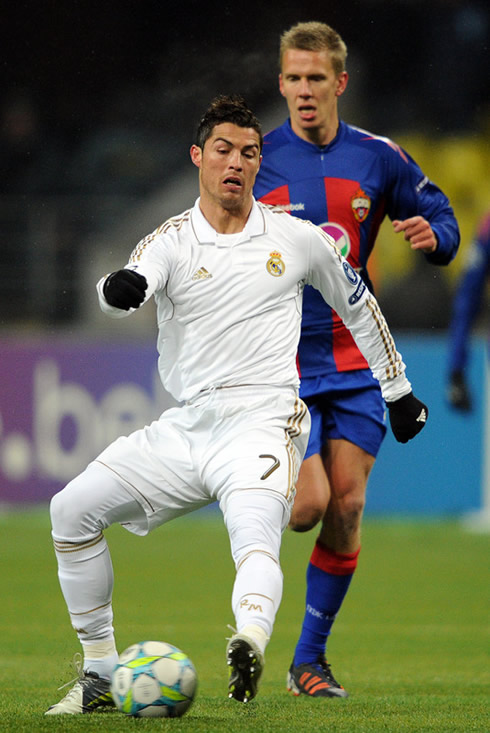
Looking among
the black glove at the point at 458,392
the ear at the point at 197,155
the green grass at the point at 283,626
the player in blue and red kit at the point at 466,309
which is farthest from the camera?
the black glove at the point at 458,392

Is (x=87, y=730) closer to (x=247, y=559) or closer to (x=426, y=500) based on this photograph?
(x=247, y=559)

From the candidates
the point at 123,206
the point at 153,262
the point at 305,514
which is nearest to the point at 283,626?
the point at 305,514

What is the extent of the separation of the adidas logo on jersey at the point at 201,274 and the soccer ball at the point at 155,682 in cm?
119

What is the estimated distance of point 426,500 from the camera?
37.8 feet

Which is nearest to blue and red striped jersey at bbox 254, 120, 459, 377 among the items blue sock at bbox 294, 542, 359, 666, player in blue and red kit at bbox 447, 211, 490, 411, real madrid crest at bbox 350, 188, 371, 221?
real madrid crest at bbox 350, 188, 371, 221

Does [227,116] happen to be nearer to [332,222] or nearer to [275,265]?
[275,265]

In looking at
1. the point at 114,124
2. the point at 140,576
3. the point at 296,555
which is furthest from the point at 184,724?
the point at 114,124

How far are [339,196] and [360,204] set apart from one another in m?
0.09

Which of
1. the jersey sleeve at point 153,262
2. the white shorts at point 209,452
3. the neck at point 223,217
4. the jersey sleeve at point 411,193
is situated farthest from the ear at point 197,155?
the jersey sleeve at point 411,193

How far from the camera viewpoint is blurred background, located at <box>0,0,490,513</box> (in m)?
11.3

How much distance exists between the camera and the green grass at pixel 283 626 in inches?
166

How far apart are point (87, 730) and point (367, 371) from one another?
2.25 m

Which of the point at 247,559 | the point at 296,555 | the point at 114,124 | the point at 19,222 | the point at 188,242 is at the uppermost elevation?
the point at 114,124

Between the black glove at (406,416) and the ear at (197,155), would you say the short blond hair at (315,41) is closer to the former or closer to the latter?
the ear at (197,155)
